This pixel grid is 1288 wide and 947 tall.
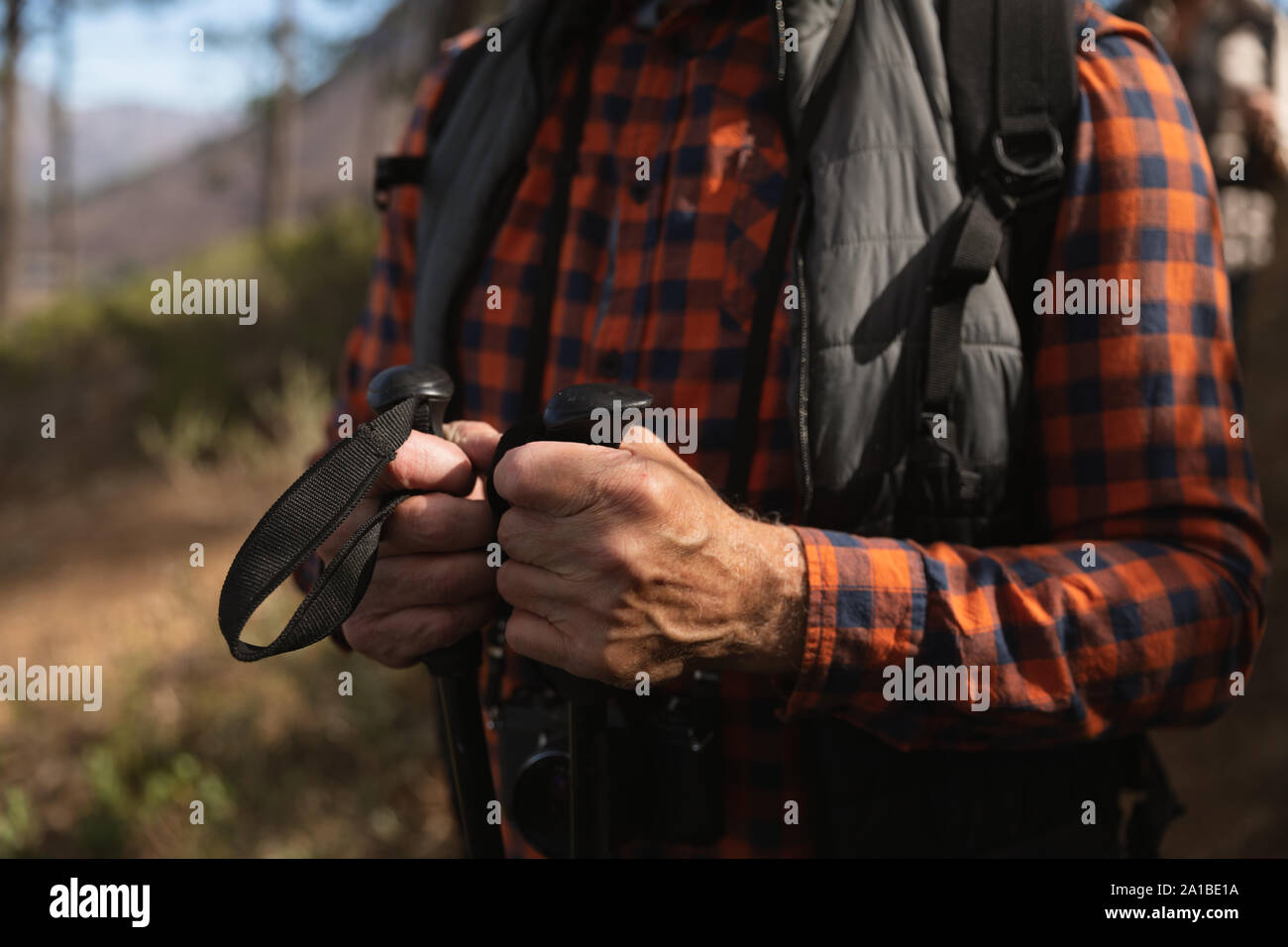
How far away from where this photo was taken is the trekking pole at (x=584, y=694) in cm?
98

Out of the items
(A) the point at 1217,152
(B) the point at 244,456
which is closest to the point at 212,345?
(B) the point at 244,456

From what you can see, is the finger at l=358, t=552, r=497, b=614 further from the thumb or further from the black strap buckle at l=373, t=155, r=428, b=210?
the black strap buckle at l=373, t=155, r=428, b=210

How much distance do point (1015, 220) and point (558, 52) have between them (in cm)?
81

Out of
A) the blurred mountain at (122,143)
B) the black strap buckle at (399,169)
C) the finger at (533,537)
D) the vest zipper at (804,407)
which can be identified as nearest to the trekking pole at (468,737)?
the finger at (533,537)

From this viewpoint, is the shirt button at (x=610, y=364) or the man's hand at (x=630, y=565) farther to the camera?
the shirt button at (x=610, y=364)

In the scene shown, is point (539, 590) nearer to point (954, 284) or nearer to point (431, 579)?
point (431, 579)

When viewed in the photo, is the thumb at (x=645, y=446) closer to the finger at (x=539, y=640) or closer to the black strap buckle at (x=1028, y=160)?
the finger at (x=539, y=640)

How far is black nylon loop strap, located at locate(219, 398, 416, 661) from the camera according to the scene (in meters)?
0.96

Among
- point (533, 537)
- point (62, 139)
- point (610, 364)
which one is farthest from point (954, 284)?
point (62, 139)

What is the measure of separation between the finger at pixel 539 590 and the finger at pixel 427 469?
0.13m

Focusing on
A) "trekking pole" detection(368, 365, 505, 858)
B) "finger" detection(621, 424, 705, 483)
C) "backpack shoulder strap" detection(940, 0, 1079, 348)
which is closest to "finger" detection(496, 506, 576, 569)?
"finger" detection(621, 424, 705, 483)

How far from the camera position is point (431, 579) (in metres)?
1.12

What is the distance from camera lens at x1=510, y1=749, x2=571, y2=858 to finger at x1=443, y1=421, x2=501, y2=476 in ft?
1.40

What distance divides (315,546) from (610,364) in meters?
0.58
